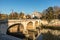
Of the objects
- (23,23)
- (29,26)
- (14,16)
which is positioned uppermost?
(14,16)

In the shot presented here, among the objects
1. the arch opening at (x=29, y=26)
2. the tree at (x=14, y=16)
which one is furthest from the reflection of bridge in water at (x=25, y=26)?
the tree at (x=14, y=16)

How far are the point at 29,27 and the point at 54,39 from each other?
23.1 meters

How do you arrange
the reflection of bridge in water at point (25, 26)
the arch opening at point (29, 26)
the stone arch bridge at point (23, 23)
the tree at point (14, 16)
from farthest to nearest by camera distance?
the tree at point (14, 16)
the arch opening at point (29, 26)
the reflection of bridge in water at point (25, 26)
the stone arch bridge at point (23, 23)

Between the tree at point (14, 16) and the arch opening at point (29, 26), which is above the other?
the tree at point (14, 16)

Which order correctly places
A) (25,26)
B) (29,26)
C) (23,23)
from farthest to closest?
1. (29,26)
2. (25,26)
3. (23,23)

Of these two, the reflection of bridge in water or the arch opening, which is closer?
the reflection of bridge in water

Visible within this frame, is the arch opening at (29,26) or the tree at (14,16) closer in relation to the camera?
the arch opening at (29,26)

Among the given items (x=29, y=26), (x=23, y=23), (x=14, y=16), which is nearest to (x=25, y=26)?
(x=23, y=23)

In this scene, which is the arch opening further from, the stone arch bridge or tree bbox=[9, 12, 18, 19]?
tree bbox=[9, 12, 18, 19]

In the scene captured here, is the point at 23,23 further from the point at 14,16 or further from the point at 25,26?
the point at 14,16

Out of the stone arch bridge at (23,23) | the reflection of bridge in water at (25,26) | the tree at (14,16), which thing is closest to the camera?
the stone arch bridge at (23,23)

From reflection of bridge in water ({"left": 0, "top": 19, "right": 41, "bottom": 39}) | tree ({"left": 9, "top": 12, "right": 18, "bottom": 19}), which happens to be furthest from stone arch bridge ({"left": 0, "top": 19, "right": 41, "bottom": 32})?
tree ({"left": 9, "top": 12, "right": 18, "bottom": 19})

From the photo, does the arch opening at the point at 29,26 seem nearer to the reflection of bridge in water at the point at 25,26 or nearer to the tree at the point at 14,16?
the reflection of bridge in water at the point at 25,26

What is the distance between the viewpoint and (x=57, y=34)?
37.6 feet
